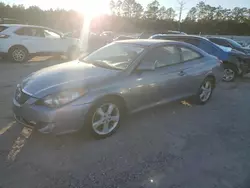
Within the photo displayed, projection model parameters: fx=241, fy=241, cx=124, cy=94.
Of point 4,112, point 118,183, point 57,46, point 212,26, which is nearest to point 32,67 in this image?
point 57,46

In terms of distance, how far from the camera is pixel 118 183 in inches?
106

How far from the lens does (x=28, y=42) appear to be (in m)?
10.0

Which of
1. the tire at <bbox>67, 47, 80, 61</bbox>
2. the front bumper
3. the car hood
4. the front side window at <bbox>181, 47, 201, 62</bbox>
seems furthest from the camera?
the tire at <bbox>67, 47, 80, 61</bbox>

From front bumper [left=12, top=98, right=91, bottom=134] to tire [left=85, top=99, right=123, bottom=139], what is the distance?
6.2 inches

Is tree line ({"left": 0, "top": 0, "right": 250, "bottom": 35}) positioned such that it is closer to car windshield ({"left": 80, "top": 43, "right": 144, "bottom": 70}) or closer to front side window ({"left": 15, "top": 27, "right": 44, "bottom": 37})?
front side window ({"left": 15, "top": 27, "right": 44, "bottom": 37})

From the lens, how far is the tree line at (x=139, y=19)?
40.3 m

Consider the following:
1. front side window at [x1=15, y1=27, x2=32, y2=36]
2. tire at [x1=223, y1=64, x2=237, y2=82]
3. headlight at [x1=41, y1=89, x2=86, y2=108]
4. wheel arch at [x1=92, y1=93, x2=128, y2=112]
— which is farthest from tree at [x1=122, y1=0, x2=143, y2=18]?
headlight at [x1=41, y1=89, x2=86, y2=108]

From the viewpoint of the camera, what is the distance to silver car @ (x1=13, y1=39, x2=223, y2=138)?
318 centimetres

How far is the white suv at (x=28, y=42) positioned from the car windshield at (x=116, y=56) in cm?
633

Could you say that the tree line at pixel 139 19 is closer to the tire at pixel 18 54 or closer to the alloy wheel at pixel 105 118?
the tire at pixel 18 54

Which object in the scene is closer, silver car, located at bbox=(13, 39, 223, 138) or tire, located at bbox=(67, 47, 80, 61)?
silver car, located at bbox=(13, 39, 223, 138)

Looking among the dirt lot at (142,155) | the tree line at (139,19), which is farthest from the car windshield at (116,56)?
the tree line at (139,19)

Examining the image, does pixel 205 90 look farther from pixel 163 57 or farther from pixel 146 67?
pixel 146 67

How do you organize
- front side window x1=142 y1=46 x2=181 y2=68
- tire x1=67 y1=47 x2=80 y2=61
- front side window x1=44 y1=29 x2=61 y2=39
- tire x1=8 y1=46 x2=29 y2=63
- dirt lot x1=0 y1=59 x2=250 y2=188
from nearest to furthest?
dirt lot x1=0 y1=59 x2=250 y2=188, front side window x1=142 y1=46 x2=181 y2=68, tire x1=8 y1=46 x2=29 y2=63, front side window x1=44 y1=29 x2=61 y2=39, tire x1=67 y1=47 x2=80 y2=61
